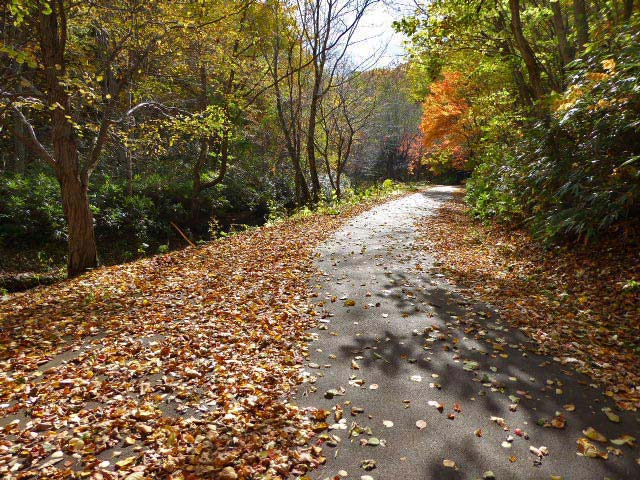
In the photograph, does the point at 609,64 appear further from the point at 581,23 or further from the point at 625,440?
the point at 625,440

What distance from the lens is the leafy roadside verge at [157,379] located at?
117 inches

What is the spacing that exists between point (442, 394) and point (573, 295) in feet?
10.8

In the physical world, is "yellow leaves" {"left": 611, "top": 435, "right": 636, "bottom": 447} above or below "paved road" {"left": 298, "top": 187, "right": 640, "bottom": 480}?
below

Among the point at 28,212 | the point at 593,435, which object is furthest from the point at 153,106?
the point at 593,435

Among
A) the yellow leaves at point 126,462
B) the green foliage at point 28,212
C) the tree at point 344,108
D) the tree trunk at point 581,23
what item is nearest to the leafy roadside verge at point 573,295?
the yellow leaves at point 126,462

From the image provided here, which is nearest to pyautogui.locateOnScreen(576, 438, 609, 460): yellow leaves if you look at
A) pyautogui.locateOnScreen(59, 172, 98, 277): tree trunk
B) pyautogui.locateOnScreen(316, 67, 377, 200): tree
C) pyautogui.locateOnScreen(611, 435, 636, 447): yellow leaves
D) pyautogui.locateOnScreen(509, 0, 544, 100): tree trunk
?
pyautogui.locateOnScreen(611, 435, 636, 447): yellow leaves

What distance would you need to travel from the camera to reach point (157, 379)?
13.3 feet

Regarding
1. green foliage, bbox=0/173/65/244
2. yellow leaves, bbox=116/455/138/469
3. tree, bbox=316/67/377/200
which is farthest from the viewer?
tree, bbox=316/67/377/200

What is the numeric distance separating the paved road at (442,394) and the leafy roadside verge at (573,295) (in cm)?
33

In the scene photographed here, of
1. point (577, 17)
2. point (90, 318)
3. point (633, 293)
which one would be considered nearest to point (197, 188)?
point (90, 318)

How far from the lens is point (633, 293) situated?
516 centimetres

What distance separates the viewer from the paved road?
2.96 meters

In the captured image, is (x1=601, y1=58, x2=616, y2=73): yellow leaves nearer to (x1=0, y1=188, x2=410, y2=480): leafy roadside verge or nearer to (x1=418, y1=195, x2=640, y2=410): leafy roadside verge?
(x1=418, y1=195, x2=640, y2=410): leafy roadside verge

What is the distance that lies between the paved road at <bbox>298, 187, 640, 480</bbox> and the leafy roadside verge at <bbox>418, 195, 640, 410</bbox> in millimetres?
331
